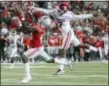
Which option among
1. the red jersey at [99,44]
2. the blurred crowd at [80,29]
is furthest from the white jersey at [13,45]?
the red jersey at [99,44]

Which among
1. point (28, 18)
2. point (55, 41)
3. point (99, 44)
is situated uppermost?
point (28, 18)

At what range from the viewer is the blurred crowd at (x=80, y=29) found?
21.4 metres

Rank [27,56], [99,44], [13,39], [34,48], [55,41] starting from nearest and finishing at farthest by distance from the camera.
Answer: [27,56], [34,48], [13,39], [55,41], [99,44]

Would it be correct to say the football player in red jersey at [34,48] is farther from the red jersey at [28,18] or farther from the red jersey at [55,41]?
the red jersey at [55,41]

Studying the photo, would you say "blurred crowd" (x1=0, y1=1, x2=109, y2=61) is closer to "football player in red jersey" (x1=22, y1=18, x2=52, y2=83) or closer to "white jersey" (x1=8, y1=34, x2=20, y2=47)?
"white jersey" (x1=8, y1=34, x2=20, y2=47)

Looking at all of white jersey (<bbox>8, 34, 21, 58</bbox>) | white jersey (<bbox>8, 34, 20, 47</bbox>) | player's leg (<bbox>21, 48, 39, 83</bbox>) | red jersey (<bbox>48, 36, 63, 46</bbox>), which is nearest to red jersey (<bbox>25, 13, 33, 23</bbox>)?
player's leg (<bbox>21, 48, 39, 83</bbox>)

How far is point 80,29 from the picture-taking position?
77.3 ft

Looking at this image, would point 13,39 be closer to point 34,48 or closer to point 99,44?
point 99,44

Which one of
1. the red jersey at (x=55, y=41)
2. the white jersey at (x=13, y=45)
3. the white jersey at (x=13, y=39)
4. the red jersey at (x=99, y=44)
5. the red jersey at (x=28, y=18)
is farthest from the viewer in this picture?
the red jersey at (x=99, y=44)

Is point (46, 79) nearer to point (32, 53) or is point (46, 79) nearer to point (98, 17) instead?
point (32, 53)

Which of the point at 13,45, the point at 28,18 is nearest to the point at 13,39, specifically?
the point at 13,45

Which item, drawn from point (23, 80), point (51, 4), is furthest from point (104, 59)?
point (23, 80)

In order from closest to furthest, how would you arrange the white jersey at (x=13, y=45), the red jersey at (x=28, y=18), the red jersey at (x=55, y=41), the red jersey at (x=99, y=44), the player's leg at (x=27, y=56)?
1. the player's leg at (x=27, y=56)
2. the red jersey at (x=28, y=18)
3. the white jersey at (x=13, y=45)
4. the red jersey at (x=55, y=41)
5. the red jersey at (x=99, y=44)

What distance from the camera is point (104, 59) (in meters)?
21.7
